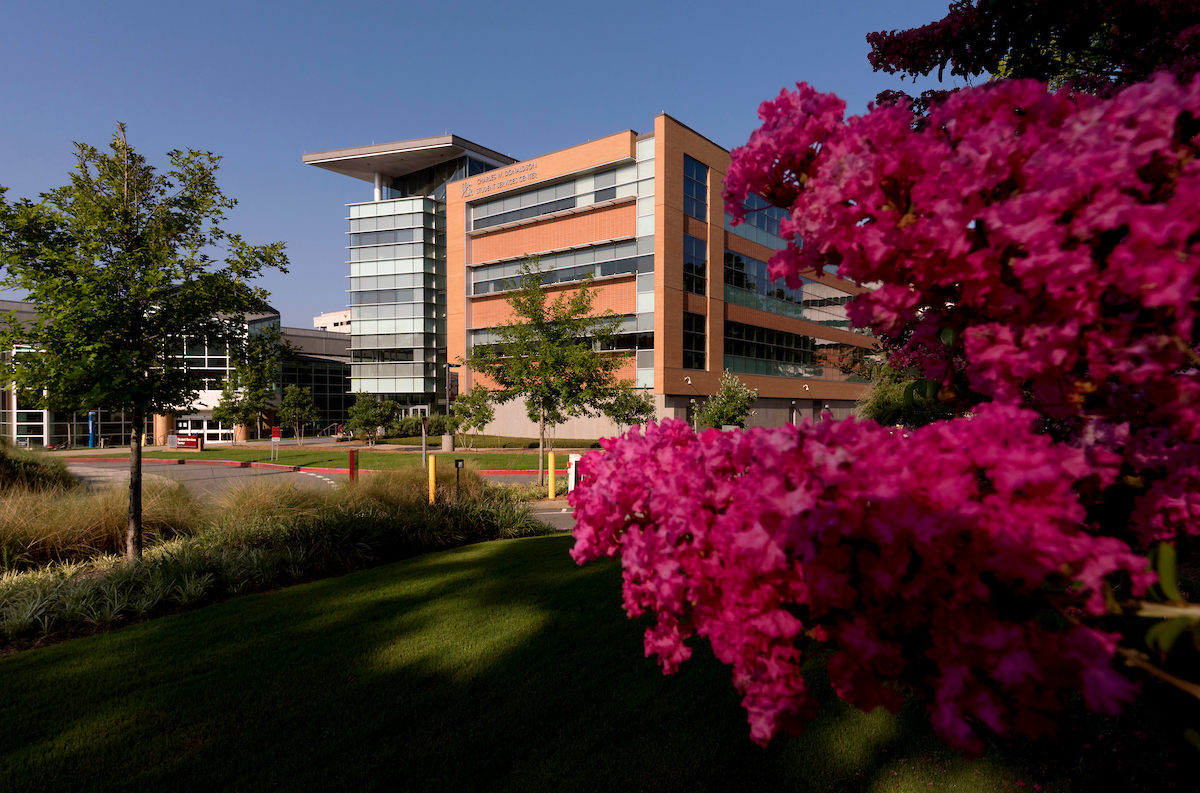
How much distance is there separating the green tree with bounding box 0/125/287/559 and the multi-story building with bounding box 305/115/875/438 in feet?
64.9

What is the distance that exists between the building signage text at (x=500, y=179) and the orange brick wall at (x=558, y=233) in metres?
2.73

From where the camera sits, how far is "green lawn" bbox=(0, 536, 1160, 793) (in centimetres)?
333

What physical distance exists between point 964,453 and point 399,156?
51.2 metres

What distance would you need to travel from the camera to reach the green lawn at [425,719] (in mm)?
3330

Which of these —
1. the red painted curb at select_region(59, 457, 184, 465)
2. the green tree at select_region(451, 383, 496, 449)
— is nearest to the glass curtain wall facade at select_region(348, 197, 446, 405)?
the red painted curb at select_region(59, 457, 184, 465)

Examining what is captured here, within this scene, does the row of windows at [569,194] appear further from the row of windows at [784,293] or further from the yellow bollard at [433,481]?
the yellow bollard at [433,481]

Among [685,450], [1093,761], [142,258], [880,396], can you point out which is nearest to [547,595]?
[1093,761]

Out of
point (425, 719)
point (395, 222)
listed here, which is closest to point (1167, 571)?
point (425, 719)

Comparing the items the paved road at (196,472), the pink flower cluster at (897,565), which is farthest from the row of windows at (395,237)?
the pink flower cluster at (897,565)

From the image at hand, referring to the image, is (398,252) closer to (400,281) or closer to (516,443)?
(400,281)

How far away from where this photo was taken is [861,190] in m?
1.49

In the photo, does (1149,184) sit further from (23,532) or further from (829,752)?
(23,532)

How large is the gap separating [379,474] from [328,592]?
4.94 m

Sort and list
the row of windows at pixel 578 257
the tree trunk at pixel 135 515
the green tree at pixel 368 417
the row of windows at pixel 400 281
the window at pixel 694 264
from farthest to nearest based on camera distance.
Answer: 1. the row of windows at pixel 400 281
2. the green tree at pixel 368 417
3. the window at pixel 694 264
4. the row of windows at pixel 578 257
5. the tree trunk at pixel 135 515
